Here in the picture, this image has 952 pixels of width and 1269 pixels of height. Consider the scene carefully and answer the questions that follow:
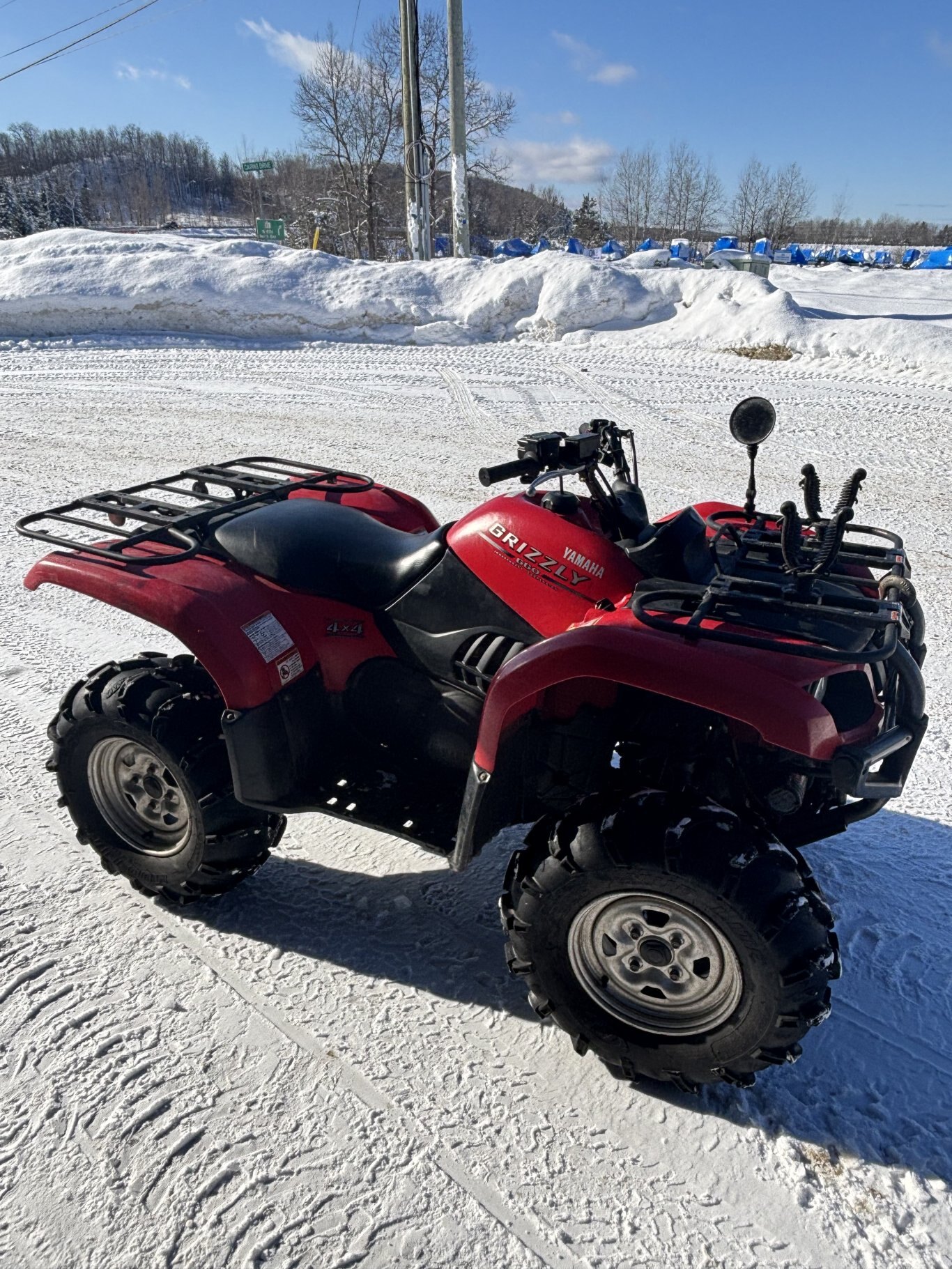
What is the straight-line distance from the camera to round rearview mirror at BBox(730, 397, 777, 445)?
2.41m

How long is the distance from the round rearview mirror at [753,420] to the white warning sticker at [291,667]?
1410mm

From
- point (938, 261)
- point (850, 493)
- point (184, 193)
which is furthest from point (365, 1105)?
point (184, 193)

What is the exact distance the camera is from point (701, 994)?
6.72 feet

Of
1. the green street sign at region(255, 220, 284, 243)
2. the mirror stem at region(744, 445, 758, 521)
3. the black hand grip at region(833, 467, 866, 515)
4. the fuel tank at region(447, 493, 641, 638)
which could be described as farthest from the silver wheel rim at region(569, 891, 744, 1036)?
the green street sign at region(255, 220, 284, 243)

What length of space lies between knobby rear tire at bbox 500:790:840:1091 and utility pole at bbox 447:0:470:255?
57.5ft

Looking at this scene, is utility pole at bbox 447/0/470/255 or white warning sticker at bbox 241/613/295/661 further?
utility pole at bbox 447/0/470/255

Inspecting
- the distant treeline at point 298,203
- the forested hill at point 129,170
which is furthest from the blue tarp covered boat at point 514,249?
the forested hill at point 129,170

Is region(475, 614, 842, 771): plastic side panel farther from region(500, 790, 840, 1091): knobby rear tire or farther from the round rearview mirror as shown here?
the round rearview mirror

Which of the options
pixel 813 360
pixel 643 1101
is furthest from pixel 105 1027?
pixel 813 360

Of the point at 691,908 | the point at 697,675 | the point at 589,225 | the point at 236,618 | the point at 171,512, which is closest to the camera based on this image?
the point at 697,675

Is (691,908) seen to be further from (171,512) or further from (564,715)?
(171,512)

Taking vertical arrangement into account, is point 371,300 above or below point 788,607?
above

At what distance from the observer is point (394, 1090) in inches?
82.8

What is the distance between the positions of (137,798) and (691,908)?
5.77 ft
